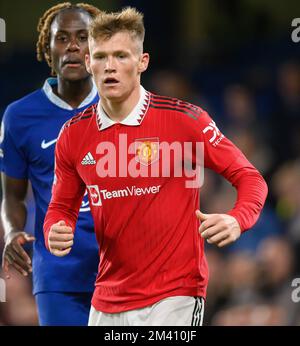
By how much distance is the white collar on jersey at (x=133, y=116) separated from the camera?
423cm

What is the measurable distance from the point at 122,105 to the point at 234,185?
2.15ft

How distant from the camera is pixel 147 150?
13.8 ft

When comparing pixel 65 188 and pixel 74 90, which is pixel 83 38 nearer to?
pixel 74 90

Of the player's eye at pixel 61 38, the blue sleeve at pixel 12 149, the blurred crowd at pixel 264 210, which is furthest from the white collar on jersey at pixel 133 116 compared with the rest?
the blurred crowd at pixel 264 210

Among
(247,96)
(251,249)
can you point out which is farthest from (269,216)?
(247,96)

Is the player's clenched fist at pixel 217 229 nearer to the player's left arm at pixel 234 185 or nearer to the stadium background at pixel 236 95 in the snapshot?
the player's left arm at pixel 234 185

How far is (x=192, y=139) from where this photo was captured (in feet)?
13.5

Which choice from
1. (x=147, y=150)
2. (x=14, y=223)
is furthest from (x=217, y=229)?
(x=14, y=223)

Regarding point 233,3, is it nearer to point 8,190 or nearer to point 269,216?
point 269,216

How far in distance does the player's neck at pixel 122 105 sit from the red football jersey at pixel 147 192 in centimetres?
3

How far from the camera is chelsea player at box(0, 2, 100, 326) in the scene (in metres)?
4.95

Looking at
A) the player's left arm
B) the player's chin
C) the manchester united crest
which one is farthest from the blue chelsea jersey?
the player's left arm

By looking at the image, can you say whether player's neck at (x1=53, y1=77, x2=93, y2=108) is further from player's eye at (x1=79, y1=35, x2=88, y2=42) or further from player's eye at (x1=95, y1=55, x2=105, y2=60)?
player's eye at (x1=95, y1=55, x2=105, y2=60)

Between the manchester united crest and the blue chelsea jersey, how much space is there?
2.64ft
